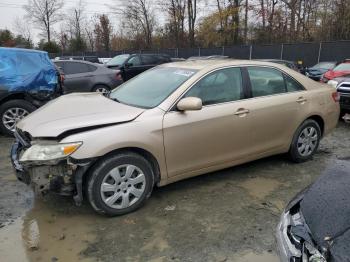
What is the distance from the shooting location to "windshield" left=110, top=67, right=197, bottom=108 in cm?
421

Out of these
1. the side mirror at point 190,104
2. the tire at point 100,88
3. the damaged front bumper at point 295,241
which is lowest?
the tire at point 100,88

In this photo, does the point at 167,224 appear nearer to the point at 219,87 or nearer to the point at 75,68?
the point at 219,87

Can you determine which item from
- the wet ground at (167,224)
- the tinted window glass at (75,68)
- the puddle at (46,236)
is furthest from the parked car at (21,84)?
the puddle at (46,236)

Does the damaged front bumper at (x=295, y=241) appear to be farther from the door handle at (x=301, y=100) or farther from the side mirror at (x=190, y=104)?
the door handle at (x=301, y=100)

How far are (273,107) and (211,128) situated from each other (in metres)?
1.10

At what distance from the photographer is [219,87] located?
4492 mm

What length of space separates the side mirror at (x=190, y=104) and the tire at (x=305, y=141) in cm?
197

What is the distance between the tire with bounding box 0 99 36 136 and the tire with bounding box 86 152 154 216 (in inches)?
170

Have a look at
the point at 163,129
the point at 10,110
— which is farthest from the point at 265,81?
the point at 10,110

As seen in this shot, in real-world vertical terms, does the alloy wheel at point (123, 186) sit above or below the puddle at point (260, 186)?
above

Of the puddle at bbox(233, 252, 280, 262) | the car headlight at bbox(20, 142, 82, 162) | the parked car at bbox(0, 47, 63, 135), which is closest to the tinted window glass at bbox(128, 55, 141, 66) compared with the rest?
the parked car at bbox(0, 47, 63, 135)

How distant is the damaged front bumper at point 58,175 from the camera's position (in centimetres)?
348

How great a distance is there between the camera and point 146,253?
3230 mm

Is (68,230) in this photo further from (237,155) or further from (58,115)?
(237,155)
